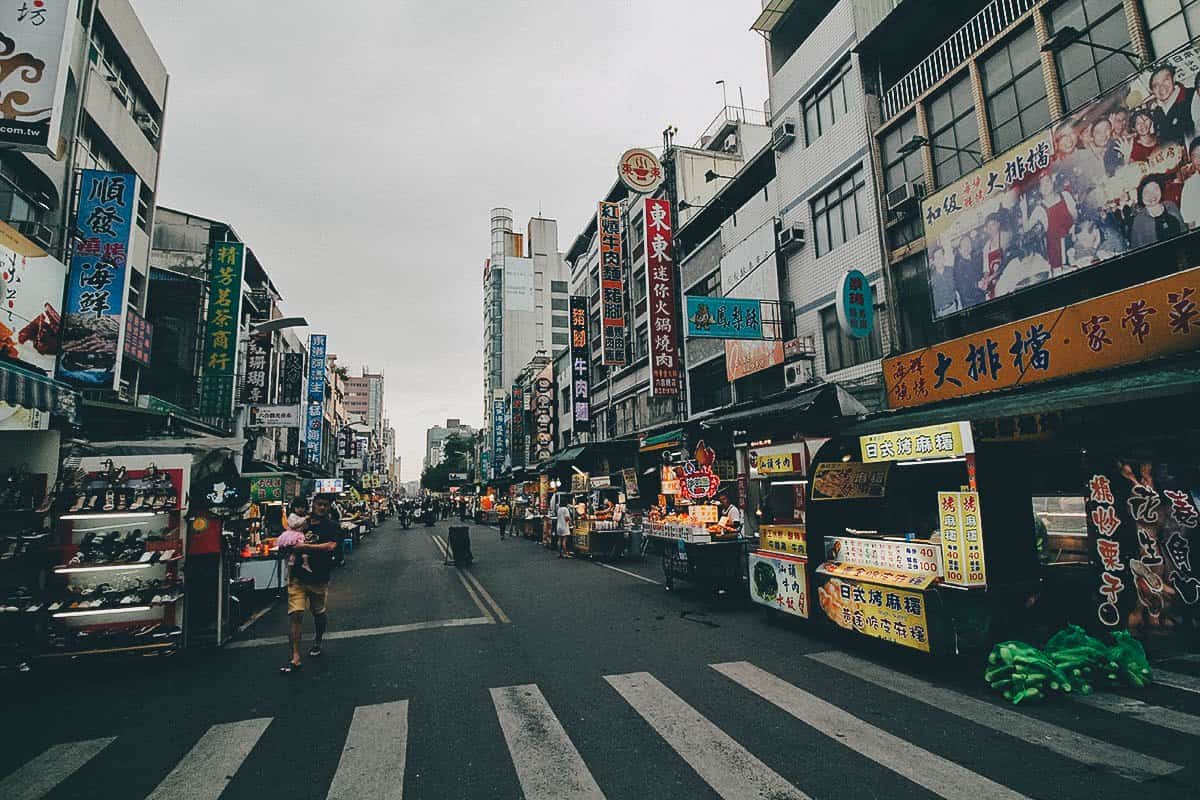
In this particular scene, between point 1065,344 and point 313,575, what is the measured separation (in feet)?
43.1

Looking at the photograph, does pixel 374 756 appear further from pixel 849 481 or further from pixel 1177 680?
pixel 1177 680

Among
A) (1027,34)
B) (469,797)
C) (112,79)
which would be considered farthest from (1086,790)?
(112,79)

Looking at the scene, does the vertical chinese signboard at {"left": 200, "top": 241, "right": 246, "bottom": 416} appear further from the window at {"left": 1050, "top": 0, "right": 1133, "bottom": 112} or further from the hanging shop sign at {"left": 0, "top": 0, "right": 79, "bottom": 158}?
the window at {"left": 1050, "top": 0, "right": 1133, "bottom": 112}

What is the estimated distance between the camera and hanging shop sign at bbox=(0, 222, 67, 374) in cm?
1230

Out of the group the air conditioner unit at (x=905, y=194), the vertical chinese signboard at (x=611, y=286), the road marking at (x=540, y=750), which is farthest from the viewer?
the vertical chinese signboard at (x=611, y=286)

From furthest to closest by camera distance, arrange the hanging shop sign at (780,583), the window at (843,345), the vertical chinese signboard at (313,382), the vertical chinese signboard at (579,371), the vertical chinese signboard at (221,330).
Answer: the vertical chinese signboard at (313,382) → the vertical chinese signboard at (579,371) → the vertical chinese signboard at (221,330) → the window at (843,345) → the hanging shop sign at (780,583)

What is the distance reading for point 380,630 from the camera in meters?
10.0

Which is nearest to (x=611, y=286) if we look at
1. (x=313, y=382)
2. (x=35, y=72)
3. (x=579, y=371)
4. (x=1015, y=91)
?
(x=579, y=371)

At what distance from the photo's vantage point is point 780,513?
440 inches

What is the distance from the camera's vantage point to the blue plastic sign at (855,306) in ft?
49.0

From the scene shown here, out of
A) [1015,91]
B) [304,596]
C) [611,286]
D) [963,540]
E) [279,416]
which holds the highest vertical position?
[611,286]

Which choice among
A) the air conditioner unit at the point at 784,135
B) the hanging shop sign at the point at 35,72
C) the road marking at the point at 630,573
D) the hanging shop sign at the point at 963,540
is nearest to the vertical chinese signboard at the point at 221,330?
the hanging shop sign at the point at 35,72

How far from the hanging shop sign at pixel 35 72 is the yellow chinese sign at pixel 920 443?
14.5 meters

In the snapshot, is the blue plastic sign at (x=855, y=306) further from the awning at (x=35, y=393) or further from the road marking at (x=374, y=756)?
the awning at (x=35, y=393)
